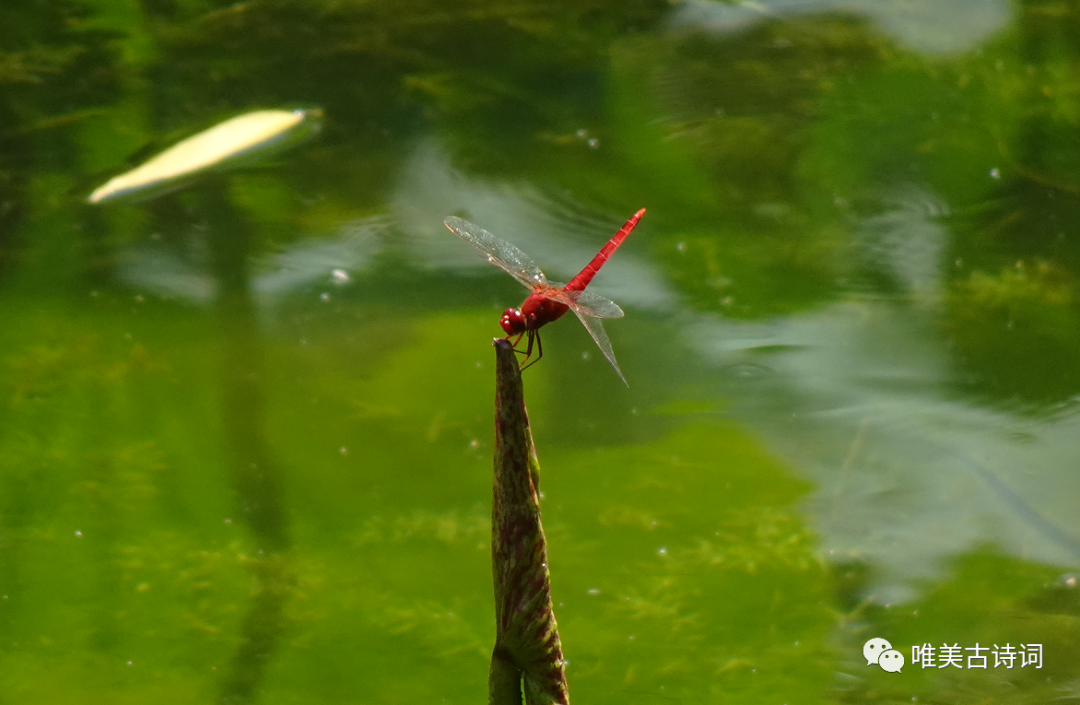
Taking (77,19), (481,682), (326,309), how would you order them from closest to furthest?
1. (481,682)
2. (326,309)
3. (77,19)

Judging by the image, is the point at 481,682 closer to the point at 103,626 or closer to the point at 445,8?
the point at 103,626

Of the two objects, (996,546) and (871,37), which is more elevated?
(871,37)

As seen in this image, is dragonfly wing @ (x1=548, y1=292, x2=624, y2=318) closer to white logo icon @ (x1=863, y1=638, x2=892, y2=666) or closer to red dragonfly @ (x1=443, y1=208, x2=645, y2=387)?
red dragonfly @ (x1=443, y1=208, x2=645, y2=387)

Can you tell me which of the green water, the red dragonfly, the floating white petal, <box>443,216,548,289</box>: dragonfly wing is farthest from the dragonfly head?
the floating white petal

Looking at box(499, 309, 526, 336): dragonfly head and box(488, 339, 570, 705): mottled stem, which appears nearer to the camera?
box(488, 339, 570, 705): mottled stem

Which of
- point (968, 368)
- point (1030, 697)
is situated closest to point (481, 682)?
point (1030, 697)

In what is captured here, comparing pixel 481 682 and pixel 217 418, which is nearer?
pixel 481 682
